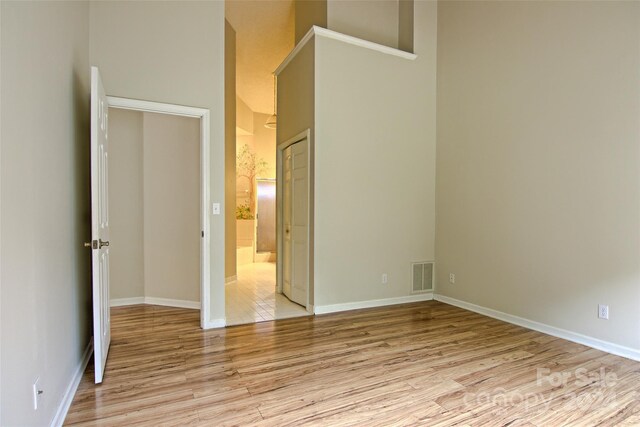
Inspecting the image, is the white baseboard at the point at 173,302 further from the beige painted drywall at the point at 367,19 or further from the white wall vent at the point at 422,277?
the beige painted drywall at the point at 367,19

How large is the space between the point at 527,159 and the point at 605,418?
97.1 inches

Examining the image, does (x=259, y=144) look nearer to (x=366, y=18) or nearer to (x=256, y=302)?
(x=366, y=18)

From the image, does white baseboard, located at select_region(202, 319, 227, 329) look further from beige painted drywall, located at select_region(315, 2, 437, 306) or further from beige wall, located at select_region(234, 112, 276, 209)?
beige wall, located at select_region(234, 112, 276, 209)

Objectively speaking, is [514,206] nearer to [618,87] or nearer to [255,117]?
[618,87]

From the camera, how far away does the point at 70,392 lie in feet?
7.30

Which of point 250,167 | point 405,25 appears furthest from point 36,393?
point 250,167

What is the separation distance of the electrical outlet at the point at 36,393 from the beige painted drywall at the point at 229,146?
3.98 meters

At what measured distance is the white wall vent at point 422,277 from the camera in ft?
15.6

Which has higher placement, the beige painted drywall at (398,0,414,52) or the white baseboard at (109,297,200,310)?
the beige painted drywall at (398,0,414,52)

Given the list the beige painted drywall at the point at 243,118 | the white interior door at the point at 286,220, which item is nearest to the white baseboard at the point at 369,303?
the white interior door at the point at 286,220

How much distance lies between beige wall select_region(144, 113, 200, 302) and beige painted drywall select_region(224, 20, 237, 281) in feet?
4.01

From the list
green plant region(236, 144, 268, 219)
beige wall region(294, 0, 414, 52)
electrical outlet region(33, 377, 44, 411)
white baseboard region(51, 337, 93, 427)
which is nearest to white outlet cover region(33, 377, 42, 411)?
electrical outlet region(33, 377, 44, 411)

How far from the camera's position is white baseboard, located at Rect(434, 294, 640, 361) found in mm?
2938

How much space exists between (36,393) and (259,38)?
606cm
